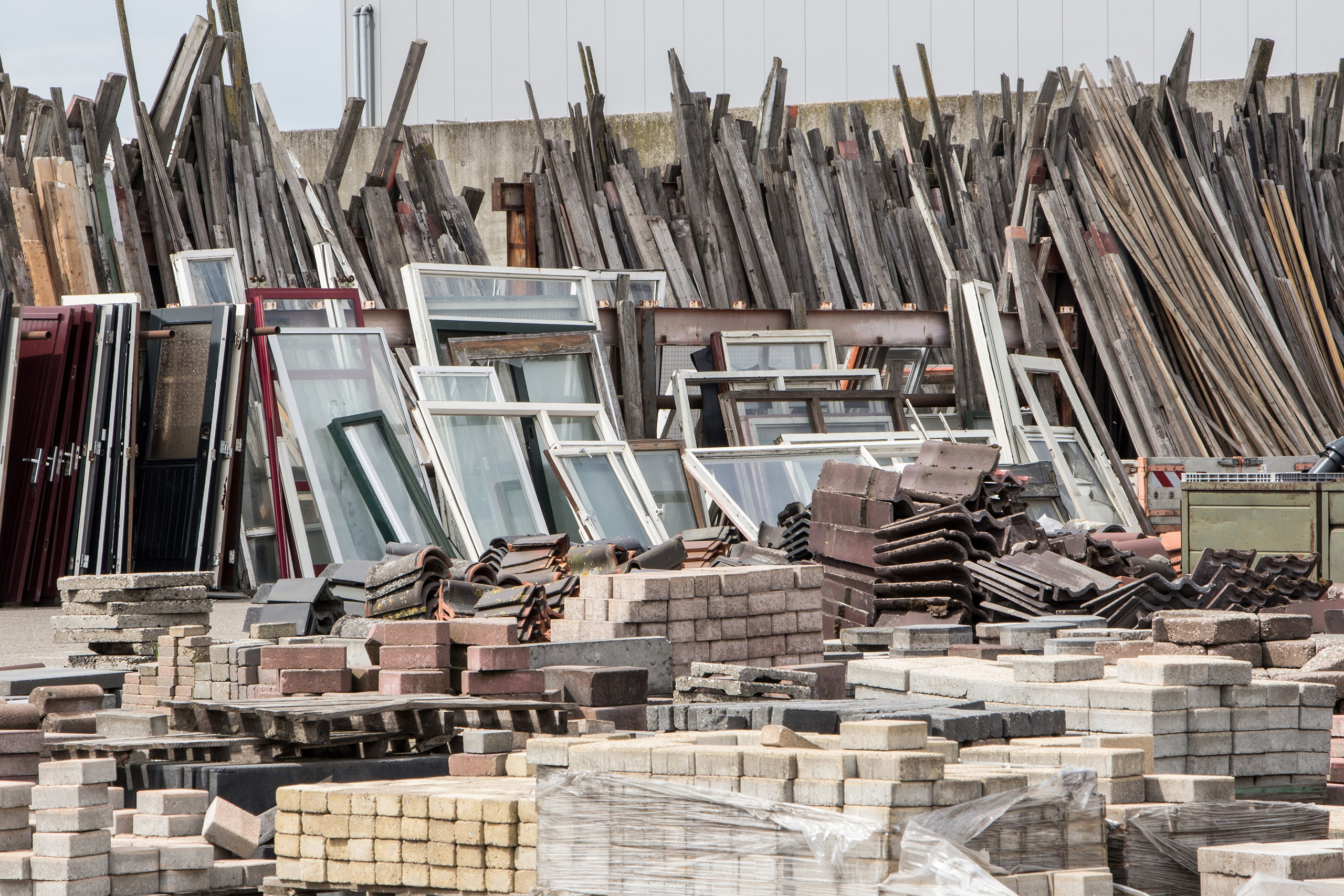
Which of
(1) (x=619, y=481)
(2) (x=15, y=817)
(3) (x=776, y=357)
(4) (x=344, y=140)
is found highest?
(4) (x=344, y=140)

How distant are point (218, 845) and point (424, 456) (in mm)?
8190

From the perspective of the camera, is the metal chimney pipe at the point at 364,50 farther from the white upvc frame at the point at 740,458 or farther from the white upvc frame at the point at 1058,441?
the white upvc frame at the point at 740,458

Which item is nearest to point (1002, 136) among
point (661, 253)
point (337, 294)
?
point (661, 253)

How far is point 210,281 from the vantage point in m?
14.8

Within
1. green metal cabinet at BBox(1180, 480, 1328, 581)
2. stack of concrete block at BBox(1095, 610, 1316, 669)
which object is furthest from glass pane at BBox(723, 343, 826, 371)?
stack of concrete block at BBox(1095, 610, 1316, 669)

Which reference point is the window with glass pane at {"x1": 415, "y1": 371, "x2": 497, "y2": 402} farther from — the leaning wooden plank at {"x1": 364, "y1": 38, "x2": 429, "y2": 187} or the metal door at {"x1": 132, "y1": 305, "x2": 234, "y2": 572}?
the leaning wooden plank at {"x1": 364, "y1": 38, "x2": 429, "y2": 187}

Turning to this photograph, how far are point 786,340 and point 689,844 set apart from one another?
1119 centimetres

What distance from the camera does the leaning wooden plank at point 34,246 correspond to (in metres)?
14.7

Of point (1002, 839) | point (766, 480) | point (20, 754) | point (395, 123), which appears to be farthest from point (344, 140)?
point (1002, 839)

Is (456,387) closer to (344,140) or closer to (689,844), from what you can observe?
(344,140)

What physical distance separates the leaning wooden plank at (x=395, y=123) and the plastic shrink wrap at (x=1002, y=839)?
13792 mm

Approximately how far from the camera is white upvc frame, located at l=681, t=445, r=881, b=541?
45.2 ft

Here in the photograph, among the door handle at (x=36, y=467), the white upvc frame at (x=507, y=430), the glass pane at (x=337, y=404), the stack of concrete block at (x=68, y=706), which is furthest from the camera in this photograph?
the white upvc frame at (x=507, y=430)

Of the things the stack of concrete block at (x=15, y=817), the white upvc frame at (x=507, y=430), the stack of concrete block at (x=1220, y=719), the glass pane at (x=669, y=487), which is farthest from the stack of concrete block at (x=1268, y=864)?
the glass pane at (x=669, y=487)
